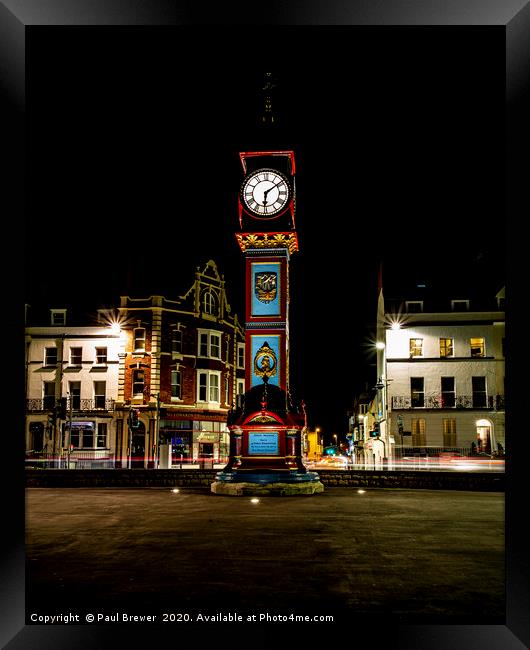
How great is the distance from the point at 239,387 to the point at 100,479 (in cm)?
3040

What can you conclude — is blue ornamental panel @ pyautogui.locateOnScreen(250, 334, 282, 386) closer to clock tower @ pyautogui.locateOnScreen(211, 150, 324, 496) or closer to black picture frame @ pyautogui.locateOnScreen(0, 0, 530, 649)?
clock tower @ pyautogui.locateOnScreen(211, 150, 324, 496)

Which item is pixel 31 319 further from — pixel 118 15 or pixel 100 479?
pixel 118 15

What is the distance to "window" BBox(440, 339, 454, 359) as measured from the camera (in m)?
54.5

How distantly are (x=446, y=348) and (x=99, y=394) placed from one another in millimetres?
27730

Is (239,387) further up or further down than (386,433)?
further up

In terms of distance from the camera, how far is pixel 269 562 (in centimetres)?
1005

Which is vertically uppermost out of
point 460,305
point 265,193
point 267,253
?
point 265,193

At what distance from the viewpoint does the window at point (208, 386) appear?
2200 inches

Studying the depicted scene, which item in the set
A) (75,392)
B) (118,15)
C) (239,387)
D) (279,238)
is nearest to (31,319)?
(75,392)

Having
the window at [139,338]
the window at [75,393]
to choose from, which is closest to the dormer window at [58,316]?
the window at [75,393]

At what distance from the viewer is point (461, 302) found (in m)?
55.3
